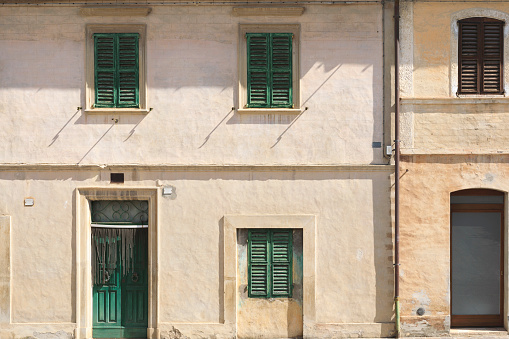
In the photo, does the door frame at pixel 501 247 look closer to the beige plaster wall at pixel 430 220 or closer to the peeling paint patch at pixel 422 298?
the beige plaster wall at pixel 430 220

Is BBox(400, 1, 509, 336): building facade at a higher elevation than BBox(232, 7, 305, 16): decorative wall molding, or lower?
lower

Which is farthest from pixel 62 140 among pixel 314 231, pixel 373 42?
pixel 373 42

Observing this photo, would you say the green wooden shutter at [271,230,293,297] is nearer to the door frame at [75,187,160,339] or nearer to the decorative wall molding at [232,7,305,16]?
the door frame at [75,187,160,339]

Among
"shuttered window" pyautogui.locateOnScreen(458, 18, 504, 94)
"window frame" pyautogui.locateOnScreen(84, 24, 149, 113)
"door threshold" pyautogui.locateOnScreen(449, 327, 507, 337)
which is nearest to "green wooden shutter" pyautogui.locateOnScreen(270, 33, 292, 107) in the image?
"window frame" pyautogui.locateOnScreen(84, 24, 149, 113)

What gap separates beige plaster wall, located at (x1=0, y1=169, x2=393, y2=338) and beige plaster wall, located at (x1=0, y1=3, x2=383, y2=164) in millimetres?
357

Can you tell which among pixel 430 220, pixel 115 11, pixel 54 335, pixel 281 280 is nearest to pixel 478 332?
pixel 430 220

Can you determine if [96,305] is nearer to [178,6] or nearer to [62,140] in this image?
[62,140]

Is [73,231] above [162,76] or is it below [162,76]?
below

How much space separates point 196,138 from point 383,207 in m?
3.51

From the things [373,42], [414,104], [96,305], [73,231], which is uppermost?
[373,42]

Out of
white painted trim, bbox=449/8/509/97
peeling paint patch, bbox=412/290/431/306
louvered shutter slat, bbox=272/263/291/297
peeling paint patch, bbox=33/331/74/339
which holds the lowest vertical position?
peeling paint patch, bbox=33/331/74/339

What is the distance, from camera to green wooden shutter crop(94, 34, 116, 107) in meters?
10.6

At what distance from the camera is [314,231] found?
10609mm

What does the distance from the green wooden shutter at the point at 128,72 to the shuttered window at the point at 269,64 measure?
200 centimetres
